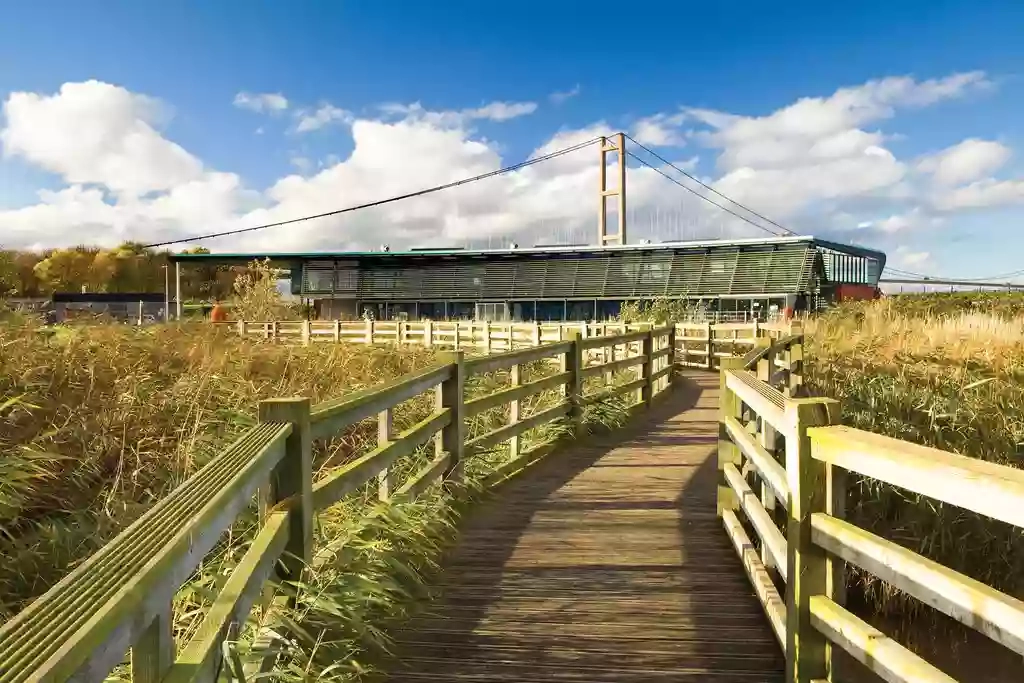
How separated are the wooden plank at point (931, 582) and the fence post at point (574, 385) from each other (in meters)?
5.72

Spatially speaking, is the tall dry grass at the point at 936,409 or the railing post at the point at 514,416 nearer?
the tall dry grass at the point at 936,409

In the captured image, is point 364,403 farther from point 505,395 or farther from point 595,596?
point 505,395

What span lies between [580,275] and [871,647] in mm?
41668

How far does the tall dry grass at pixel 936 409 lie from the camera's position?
19.0 ft

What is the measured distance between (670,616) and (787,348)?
8.41 metres

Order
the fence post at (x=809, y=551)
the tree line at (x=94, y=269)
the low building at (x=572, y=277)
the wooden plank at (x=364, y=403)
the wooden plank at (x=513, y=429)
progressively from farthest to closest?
the tree line at (x=94, y=269), the low building at (x=572, y=277), the wooden plank at (x=513, y=429), the wooden plank at (x=364, y=403), the fence post at (x=809, y=551)

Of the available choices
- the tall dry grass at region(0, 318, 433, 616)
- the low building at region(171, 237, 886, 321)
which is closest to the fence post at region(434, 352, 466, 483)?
the tall dry grass at region(0, 318, 433, 616)

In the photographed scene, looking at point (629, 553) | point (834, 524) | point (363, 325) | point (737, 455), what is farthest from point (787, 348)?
point (363, 325)

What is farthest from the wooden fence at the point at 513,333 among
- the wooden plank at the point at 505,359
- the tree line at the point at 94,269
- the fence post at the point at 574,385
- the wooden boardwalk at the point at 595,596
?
the tree line at the point at 94,269

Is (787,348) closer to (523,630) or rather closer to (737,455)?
(737,455)

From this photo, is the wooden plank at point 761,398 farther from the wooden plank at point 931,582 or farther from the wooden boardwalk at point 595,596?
the wooden boardwalk at point 595,596

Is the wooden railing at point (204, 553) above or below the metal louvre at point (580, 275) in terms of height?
below

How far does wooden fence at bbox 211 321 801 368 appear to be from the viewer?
61.1 ft

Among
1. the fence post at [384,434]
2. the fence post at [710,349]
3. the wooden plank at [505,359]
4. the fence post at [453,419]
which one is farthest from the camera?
the fence post at [710,349]
